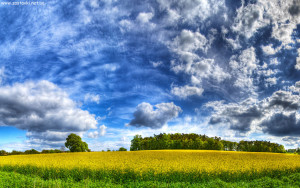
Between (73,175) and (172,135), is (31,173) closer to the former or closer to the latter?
(73,175)

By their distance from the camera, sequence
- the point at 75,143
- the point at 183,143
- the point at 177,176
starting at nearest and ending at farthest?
the point at 177,176 → the point at 75,143 → the point at 183,143

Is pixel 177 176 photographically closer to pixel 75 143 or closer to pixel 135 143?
pixel 75 143

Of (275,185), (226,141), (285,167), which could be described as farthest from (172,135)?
(275,185)

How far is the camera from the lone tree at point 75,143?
53.9m

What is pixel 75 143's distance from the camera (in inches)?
2141

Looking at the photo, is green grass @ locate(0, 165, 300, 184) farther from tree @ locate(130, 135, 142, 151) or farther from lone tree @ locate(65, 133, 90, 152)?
tree @ locate(130, 135, 142, 151)

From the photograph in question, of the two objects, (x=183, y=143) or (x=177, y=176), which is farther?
(x=183, y=143)

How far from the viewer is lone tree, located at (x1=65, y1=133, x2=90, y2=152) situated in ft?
177

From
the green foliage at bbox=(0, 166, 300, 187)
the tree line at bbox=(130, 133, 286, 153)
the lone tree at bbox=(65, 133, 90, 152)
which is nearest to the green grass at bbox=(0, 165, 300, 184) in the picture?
the green foliage at bbox=(0, 166, 300, 187)

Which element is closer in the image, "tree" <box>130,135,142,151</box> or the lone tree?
the lone tree

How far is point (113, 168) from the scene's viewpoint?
738 inches

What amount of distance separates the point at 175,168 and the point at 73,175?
10029 mm

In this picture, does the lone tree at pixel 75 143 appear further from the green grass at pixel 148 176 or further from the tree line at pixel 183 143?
the green grass at pixel 148 176

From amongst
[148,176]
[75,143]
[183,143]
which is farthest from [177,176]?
[183,143]
